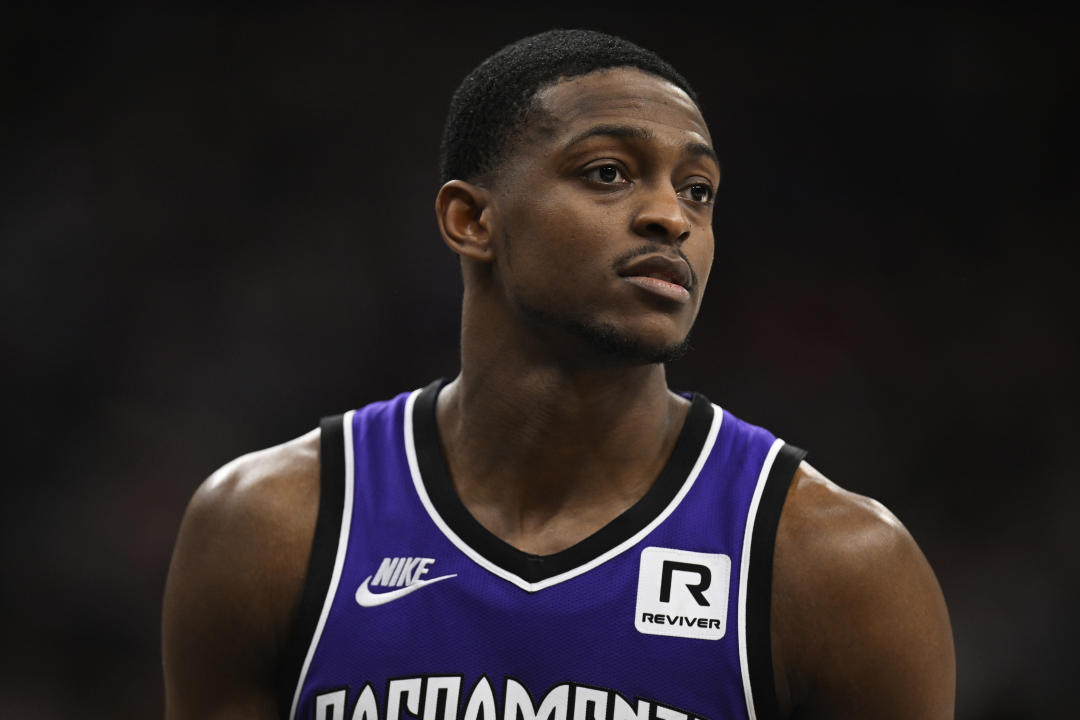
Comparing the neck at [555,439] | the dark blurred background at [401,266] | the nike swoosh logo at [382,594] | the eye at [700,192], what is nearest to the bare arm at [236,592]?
the nike swoosh logo at [382,594]

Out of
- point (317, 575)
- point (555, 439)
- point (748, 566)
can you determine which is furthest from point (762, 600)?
point (317, 575)

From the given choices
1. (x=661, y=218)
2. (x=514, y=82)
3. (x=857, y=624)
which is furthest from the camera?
(x=514, y=82)

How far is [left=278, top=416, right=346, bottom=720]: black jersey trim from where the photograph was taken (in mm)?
2555

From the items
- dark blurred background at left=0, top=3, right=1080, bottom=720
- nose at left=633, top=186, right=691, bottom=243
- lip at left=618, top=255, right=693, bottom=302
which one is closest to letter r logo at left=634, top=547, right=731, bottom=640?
lip at left=618, top=255, right=693, bottom=302

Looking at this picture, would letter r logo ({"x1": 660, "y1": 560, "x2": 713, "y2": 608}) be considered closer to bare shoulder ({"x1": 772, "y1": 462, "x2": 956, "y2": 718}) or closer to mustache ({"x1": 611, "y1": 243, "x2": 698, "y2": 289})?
bare shoulder ({"x1": 772, "y1": 462, "x2": 956, "y2": 718})

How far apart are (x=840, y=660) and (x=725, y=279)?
4.51 meters

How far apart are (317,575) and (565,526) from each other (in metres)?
0.53

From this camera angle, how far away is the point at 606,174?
2578 mm

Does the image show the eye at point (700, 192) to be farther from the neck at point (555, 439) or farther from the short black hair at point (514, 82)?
the neck at point (555, 439)

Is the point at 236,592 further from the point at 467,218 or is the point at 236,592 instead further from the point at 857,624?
the point at 857,624

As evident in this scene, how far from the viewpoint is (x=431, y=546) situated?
2617mm

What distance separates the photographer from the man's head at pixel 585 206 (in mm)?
2514

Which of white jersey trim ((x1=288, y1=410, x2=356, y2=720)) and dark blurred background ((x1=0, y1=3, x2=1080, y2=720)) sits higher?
dark blurred background ((x1=0, y1=3, x2=1080, y2=720))

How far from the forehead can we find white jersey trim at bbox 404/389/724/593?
26.6 inches
